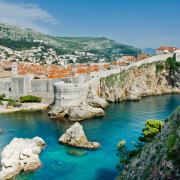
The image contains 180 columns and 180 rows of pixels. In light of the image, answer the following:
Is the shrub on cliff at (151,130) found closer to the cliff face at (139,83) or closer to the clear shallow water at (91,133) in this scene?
the clear shallow water at (91,133)

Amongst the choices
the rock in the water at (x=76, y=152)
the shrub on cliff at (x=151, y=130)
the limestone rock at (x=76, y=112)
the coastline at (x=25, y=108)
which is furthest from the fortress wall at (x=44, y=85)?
the shrub on cliff at (x=151, y=130)

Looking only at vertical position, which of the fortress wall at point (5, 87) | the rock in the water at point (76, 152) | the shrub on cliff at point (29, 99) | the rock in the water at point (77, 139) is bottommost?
the rock in the water at point (76, 152)

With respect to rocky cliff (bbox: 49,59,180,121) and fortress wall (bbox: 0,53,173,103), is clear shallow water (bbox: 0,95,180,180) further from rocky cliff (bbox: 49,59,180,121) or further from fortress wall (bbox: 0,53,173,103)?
fortress wall (bbox: 0,53,173,103)

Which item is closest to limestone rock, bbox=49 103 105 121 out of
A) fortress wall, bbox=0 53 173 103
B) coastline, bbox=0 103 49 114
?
fortress wall, bbox=0 53 173 103

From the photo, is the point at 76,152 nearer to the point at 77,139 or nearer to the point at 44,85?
the point at 77,139

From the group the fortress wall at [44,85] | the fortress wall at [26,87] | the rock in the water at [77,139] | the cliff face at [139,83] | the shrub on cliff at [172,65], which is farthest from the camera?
the shrub on cliff at [172,65]

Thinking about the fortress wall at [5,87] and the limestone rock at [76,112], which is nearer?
the limestone rock at [76,112]

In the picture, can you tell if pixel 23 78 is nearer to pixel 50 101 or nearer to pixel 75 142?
pixel 50 101
